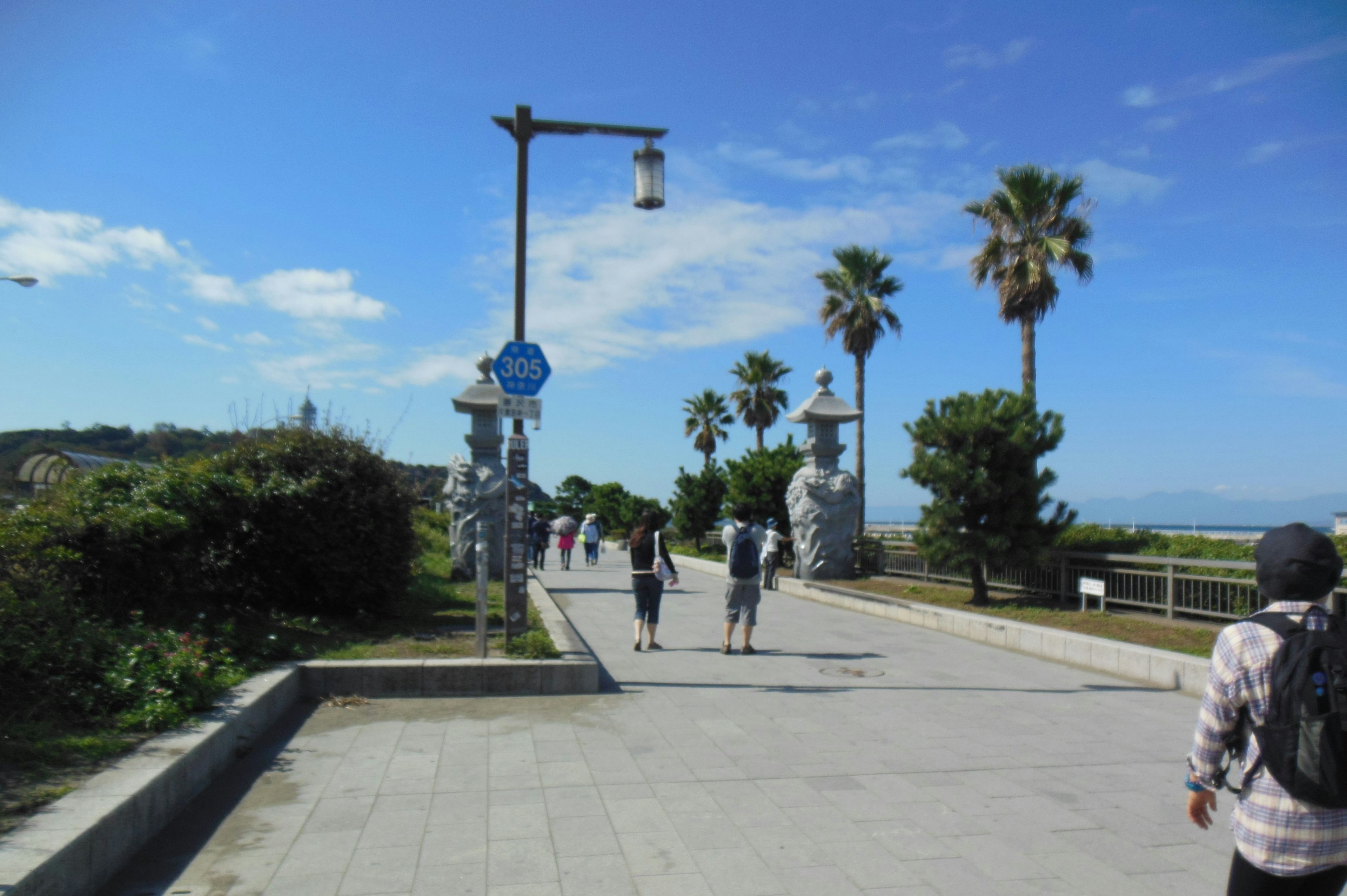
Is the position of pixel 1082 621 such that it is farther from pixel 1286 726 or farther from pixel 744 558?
pixel 1286 726

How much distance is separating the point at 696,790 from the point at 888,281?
94.7 feet

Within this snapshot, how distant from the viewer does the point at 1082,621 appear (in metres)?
12.5

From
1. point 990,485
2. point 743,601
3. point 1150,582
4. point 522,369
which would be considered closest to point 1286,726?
point 522,369

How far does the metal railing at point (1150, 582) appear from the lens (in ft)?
35.1

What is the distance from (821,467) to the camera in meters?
21.5

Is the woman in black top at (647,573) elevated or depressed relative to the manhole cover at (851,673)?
elevated

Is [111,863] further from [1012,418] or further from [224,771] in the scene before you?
[1012,418]

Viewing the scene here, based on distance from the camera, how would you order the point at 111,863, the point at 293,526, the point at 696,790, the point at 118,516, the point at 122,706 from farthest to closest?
the point at 293,526
the point at 118,516
the point at 122,706
the point at 696,790
the point at 111,863

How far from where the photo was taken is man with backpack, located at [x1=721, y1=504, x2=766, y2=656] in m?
10.7

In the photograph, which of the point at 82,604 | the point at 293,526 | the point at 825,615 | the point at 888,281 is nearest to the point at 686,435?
the point at 888,281

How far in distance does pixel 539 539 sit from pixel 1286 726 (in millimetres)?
25199

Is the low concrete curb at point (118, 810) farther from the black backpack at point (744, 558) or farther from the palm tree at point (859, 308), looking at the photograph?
the palm tree at point (859, 308)

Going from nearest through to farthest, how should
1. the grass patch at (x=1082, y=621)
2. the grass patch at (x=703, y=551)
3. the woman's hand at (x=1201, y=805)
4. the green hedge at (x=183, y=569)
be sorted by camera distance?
the woman's hand at (x=1201, y=805) < the green hedge at (x=183, y=569) < the grass patch at (x=1082, y=621) < the grass patch at (x=703, y=551)

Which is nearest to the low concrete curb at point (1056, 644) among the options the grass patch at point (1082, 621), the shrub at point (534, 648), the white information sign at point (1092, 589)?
the grass patch at point (1082, 621)
